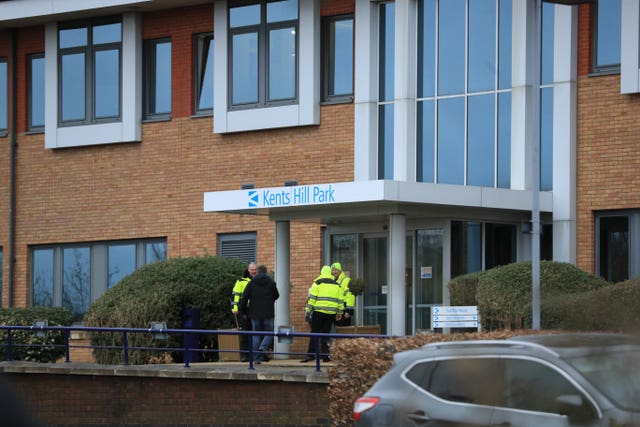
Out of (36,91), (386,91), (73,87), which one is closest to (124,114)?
(73,87)

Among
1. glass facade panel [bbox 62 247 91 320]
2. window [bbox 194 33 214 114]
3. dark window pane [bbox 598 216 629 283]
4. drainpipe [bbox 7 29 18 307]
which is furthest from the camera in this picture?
drainpipe [bbox 7 29 18 307]

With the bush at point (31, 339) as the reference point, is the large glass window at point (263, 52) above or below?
above

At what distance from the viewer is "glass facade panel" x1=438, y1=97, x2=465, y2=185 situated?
23500 mm

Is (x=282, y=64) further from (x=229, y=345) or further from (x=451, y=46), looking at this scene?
(x=229, y=345)

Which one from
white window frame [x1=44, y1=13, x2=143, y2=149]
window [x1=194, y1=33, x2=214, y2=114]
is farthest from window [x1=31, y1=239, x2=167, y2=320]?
window [x1=194, y1=33, x2=214, y2=114]

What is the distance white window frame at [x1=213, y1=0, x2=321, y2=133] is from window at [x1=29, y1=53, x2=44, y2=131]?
4.89 m

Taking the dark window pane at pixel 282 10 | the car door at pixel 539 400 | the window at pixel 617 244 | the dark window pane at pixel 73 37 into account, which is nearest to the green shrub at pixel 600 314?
the car door at pixel 539 400

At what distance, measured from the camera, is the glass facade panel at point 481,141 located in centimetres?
2311

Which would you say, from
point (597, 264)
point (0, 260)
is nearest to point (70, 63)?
point (0, 260)

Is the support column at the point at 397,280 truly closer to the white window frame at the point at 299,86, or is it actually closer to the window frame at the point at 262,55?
the white window frame at the point at 299,86

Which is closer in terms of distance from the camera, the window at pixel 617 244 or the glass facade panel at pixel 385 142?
the window at pixel 617 244

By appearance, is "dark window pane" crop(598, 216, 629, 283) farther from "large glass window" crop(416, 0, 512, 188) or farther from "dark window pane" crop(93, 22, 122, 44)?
"dark window pane" crop(93, 22, 122, 44)

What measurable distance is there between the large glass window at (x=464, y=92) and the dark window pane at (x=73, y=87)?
8203 mm

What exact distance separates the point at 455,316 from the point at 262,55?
963cm
